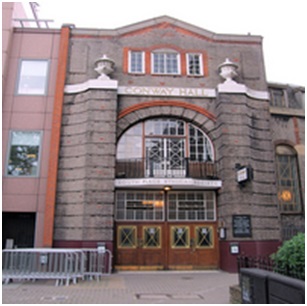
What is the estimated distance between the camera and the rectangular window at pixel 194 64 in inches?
687

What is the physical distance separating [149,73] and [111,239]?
8.44 m

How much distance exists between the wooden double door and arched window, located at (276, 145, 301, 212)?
411cm

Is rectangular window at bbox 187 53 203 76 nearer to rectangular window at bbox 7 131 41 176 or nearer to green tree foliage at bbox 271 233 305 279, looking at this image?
rectangular window at bbox 7 131 41 176

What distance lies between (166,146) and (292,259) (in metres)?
9.60

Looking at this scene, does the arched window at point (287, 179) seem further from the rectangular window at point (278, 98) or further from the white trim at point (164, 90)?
the white trim at point (164, 90)

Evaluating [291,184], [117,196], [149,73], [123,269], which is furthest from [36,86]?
[291,184]

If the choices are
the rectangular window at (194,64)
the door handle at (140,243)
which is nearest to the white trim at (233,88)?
the rectangular window at (194,64)

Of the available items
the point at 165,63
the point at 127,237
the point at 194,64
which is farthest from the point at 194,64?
the point at 127,237

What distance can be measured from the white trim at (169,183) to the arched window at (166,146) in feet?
2.50

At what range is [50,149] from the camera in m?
15.4

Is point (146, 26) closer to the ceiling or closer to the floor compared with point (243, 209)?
closer to the ceiling

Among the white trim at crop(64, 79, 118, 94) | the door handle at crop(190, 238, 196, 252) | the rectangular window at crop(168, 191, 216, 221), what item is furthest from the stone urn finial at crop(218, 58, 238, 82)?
the door handle at crop(190, 238, 196, 252)

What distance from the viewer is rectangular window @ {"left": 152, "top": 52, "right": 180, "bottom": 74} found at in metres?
17.3

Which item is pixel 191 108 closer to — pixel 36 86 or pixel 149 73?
pixel 149 73
